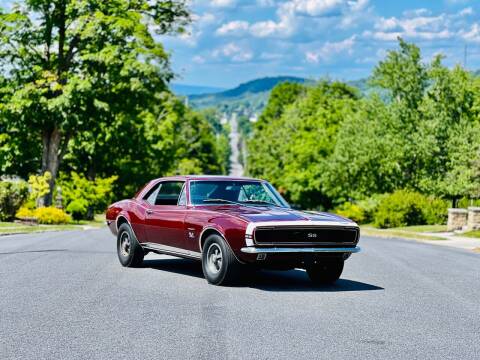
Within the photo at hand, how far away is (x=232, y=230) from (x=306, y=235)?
107cm

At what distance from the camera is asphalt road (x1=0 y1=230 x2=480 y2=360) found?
7.74 meters

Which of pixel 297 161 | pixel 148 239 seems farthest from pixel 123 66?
pixel 297 161

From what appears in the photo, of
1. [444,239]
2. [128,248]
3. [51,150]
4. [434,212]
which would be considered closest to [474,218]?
[444,239]

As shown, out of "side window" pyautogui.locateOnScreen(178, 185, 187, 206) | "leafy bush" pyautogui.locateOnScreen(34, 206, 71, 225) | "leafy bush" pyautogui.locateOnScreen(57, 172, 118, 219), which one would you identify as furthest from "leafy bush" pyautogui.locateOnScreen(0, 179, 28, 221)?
"side window" pyautogui.locateOnScreen(178, 185, 187, 206)

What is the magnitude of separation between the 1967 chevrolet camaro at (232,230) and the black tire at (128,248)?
0.06 feet

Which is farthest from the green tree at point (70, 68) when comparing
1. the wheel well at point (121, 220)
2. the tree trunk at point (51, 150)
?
the wheel well at point (121, 220)

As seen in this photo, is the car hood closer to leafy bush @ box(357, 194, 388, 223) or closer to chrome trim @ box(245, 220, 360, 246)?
chrome trim @ box(245, 220, 360, 246)

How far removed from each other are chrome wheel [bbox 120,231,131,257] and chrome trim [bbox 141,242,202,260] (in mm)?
537

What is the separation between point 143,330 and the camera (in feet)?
28.3

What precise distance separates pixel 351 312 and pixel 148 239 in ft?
17.2

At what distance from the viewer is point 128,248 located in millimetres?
15109

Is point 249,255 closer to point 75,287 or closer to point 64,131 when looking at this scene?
point 75,287

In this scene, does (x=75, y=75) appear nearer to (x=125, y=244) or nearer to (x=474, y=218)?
(x=474, y=218)

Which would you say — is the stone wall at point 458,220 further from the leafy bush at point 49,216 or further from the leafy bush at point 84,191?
the leafy bush at point 84,191
